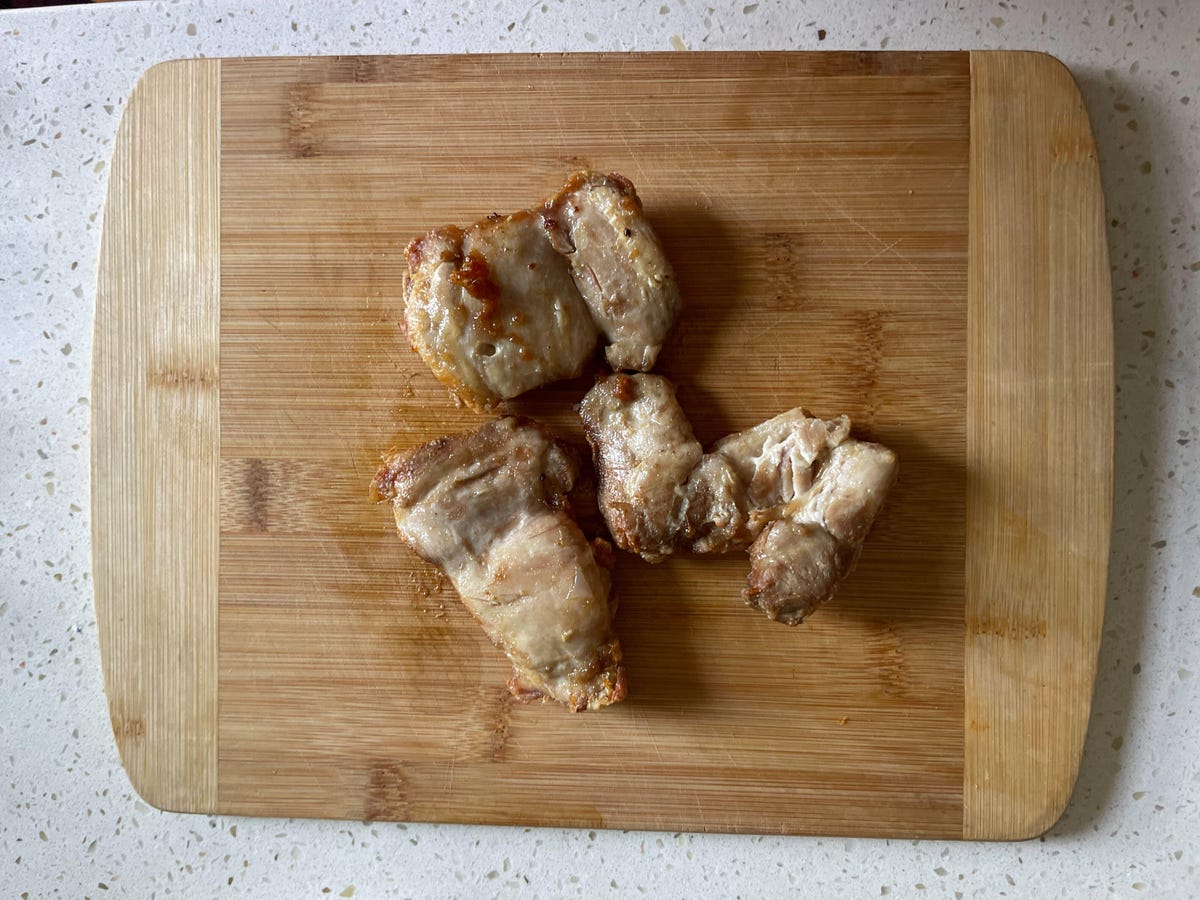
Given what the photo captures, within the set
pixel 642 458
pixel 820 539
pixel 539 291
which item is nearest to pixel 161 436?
pixel 539 291

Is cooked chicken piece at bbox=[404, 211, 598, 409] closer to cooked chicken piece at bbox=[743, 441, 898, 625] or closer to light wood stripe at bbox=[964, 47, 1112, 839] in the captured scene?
cooked chicken piece at bbox=[743, 441, 898, 625]

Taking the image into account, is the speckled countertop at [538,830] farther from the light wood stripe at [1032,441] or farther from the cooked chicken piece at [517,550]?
the cooked chicken piece at [517,550]

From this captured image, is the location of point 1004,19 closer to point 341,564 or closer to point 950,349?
point 950,349

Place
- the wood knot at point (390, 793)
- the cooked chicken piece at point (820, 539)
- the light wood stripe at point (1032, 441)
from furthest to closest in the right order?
the wood knot at point (390, 793), the light wood stripe at point (1032, 441), the cooked chicken piece at point (820, 539)

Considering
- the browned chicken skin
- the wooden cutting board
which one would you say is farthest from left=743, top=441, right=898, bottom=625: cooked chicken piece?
the browned chicken skin

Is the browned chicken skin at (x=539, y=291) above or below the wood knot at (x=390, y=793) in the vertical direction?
above

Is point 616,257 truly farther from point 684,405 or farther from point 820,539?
point 820,539

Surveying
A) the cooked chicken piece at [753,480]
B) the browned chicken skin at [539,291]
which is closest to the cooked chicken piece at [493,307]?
the browned chicken skin at [539,291]

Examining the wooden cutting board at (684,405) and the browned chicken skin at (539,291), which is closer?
the browned chicken skin at (539,291)
